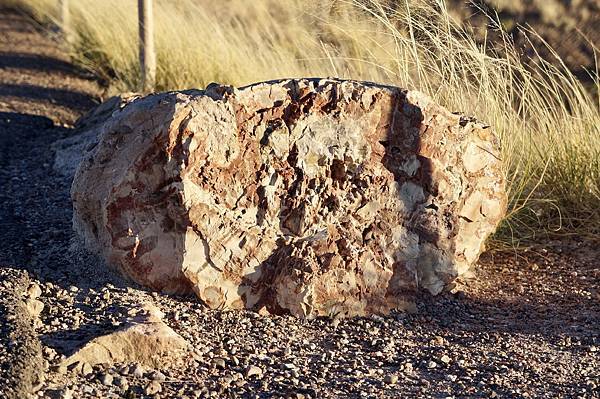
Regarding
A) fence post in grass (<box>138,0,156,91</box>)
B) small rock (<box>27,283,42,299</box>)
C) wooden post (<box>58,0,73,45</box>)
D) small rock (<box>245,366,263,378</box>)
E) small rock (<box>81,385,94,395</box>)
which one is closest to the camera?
Result: small rock (<box>81,385,94,395</box>)

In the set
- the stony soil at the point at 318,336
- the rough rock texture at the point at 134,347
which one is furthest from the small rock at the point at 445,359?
the rough rock texture at the point at 134,347

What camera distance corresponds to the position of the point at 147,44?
278 inches

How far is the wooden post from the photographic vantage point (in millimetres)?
9500

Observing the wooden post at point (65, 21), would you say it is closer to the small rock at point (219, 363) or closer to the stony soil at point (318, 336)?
the stony soil at point (318, 336)

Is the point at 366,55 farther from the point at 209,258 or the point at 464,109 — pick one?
the point at 209,258

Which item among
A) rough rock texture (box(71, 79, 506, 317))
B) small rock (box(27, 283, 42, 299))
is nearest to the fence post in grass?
rough rock texture (box(71, 79, 506, 317))

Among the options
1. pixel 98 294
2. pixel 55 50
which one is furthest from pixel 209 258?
pixel 55 50

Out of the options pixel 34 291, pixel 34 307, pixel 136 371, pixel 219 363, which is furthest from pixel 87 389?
pixel 34 291

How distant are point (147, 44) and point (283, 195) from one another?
140 inches

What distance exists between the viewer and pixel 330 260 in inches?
151

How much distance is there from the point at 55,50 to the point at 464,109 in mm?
5554

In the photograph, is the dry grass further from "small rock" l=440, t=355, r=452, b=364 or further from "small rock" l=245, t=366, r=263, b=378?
"small rock" l=245, t=366, r=263, b=378

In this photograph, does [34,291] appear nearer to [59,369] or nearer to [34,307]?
[34,307]

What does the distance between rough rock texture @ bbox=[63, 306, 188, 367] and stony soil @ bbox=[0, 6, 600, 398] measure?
45 mm
